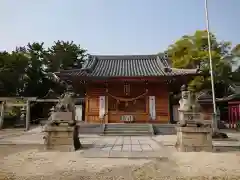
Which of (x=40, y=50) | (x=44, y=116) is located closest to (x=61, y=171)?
(x=44, y=116)

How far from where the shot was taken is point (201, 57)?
108 ft

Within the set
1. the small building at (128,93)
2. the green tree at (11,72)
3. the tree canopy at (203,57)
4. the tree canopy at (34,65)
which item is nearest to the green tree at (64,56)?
the tree canopy at (34,65)

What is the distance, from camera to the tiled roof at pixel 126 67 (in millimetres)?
19516

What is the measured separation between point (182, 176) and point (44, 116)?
3323cm

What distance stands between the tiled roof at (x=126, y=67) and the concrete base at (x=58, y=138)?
10520 mm

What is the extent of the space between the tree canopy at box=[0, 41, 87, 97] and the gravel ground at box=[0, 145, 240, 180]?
1300 inches

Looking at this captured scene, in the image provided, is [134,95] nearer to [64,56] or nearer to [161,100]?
[161,100]

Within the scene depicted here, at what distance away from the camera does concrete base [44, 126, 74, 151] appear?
8.76 metres

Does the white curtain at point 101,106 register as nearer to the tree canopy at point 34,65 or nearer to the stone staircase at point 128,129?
the stone staircase at point 128,129

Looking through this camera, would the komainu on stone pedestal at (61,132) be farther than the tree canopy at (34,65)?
No

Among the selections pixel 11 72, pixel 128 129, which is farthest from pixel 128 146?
pixel 11 72

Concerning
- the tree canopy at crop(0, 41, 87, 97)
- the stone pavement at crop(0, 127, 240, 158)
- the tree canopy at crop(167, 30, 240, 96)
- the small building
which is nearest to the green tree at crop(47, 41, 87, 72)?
the tree canopy at crop(0, 41, 87, 97)

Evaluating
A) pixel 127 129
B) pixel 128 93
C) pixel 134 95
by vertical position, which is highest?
pixel 128 93

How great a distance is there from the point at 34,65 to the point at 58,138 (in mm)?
35816
